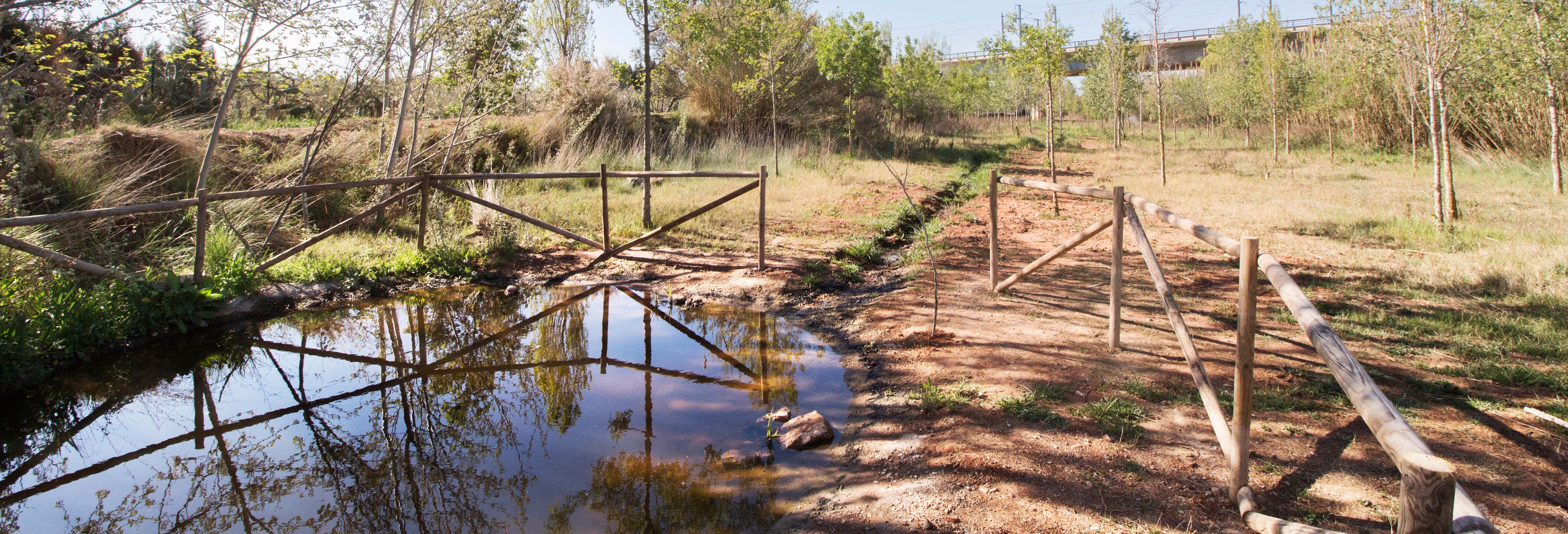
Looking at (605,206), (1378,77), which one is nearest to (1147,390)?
(605,206)

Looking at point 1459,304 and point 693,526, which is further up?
point 1459,304

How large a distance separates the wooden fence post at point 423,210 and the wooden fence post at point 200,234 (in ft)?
7.52

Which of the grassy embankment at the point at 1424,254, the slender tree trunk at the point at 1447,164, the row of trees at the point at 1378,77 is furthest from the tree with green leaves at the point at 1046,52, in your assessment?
the slender tree trunk at the point at 1447,164

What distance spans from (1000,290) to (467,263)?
5.97 metres

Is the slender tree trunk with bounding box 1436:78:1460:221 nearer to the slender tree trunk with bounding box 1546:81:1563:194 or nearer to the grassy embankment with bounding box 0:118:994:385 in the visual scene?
the slender tree trunk with bounding box 1546:81:1563:194

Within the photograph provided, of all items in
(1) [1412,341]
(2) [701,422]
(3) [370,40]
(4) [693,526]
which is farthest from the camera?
(3) [370,40]

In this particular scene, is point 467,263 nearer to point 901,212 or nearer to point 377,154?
point 377,154

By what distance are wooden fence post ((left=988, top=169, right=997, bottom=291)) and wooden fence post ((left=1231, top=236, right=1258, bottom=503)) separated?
3657mm

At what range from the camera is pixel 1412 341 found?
17.1 ft

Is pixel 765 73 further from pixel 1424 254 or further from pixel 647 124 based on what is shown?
pixel 1424 254

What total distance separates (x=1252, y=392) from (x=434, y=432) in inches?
165

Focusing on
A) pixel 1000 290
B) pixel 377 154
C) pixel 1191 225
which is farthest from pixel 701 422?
pixel 377 154

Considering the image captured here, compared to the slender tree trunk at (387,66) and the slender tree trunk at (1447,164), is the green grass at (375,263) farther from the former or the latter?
the slender tree trunk at (1447,164)

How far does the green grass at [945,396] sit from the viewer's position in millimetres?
4312
